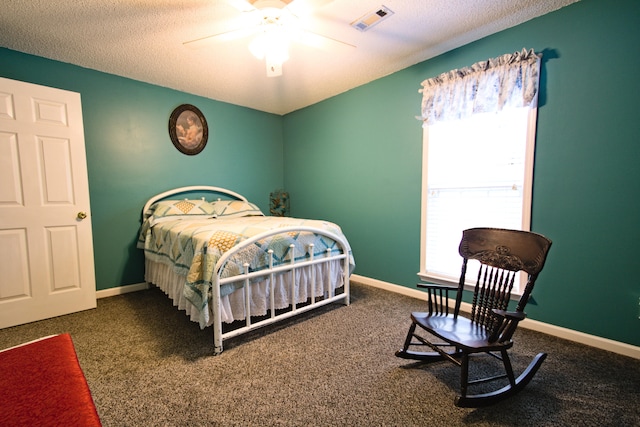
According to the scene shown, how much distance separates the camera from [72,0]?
1861 millimetres

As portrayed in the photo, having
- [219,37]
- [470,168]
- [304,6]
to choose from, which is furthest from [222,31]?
[470,168]

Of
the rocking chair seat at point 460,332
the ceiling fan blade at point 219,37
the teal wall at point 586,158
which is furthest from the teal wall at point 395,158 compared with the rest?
the ceiling fan blade at point 219,37

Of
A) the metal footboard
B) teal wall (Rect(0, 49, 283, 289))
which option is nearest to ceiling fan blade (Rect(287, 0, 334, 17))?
the metal footboard

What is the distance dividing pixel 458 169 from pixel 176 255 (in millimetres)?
2614

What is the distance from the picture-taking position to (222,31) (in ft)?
7.39

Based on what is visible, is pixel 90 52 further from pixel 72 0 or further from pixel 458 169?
pixel 458 169

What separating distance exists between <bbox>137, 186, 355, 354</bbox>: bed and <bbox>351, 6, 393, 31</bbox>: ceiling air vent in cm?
169

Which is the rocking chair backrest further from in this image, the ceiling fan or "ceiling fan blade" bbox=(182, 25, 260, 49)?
"ceiling fan blade" bbox=(182, 25, 260, 49)

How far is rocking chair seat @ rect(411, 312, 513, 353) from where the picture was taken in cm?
131

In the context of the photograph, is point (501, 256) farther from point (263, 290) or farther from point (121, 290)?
point (121, 290)

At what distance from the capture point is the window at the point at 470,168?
2.15 meters

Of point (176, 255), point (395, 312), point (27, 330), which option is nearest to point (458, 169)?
point (395, 312)

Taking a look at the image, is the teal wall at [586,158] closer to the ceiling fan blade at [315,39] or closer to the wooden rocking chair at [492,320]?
the wooden rocking chair at [492,320]

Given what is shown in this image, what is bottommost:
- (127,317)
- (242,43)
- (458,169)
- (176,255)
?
(127,317)
